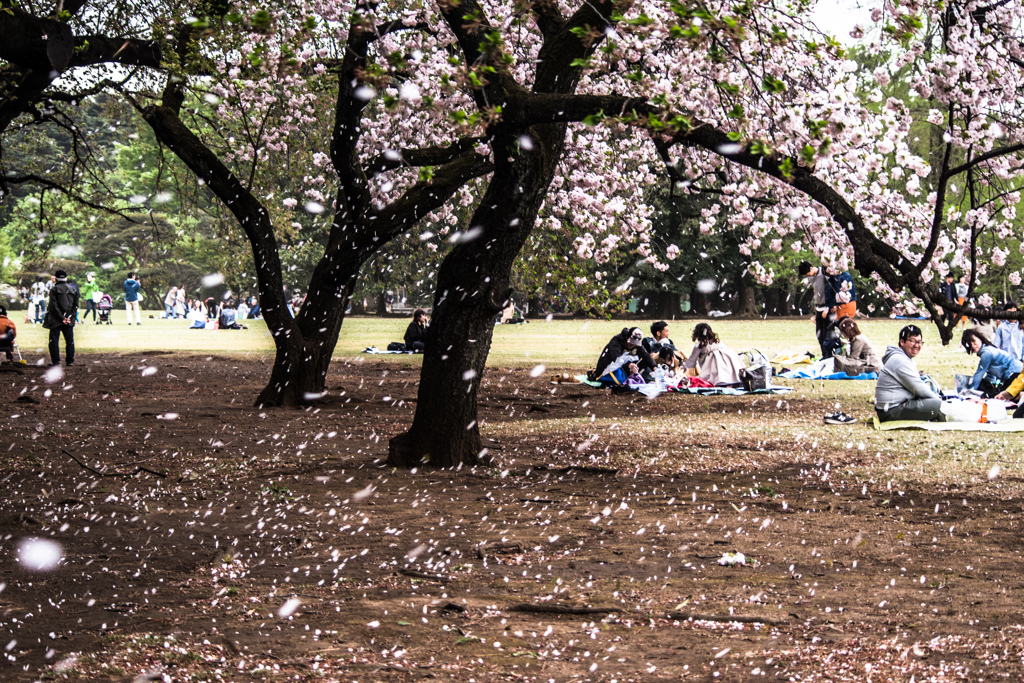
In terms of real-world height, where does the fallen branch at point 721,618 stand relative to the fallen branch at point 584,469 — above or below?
below

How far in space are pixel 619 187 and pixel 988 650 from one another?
1329 cm

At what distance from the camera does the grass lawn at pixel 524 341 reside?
74.8 ft

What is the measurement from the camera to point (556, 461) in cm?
988

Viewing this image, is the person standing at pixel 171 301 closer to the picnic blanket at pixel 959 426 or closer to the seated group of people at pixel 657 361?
the seated group of people at pixel 657 361

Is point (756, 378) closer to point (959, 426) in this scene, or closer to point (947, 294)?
point (947, 294)

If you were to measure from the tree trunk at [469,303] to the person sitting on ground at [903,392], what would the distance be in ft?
15.5

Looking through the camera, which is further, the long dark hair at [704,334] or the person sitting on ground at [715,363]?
the person sitting on ground at [715,363]

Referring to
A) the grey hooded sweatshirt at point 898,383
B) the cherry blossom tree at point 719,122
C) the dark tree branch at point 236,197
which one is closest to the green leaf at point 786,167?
the cherry blossom tree at point 719,122

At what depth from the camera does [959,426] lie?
11.5 meters

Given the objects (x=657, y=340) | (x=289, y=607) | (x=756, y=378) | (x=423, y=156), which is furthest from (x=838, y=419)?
(x=289, y=607)

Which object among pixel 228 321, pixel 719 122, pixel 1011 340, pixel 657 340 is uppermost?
pixel 719 122

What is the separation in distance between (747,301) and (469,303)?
148 ft

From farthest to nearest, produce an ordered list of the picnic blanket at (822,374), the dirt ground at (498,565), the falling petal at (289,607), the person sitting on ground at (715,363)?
the picnic blanket at (822,374) → the person sitting on ground at (715,363) → the falling petal at (289,607) → the dirt ground at (498,565)

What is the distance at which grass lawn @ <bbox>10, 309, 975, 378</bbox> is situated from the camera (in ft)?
74.8
